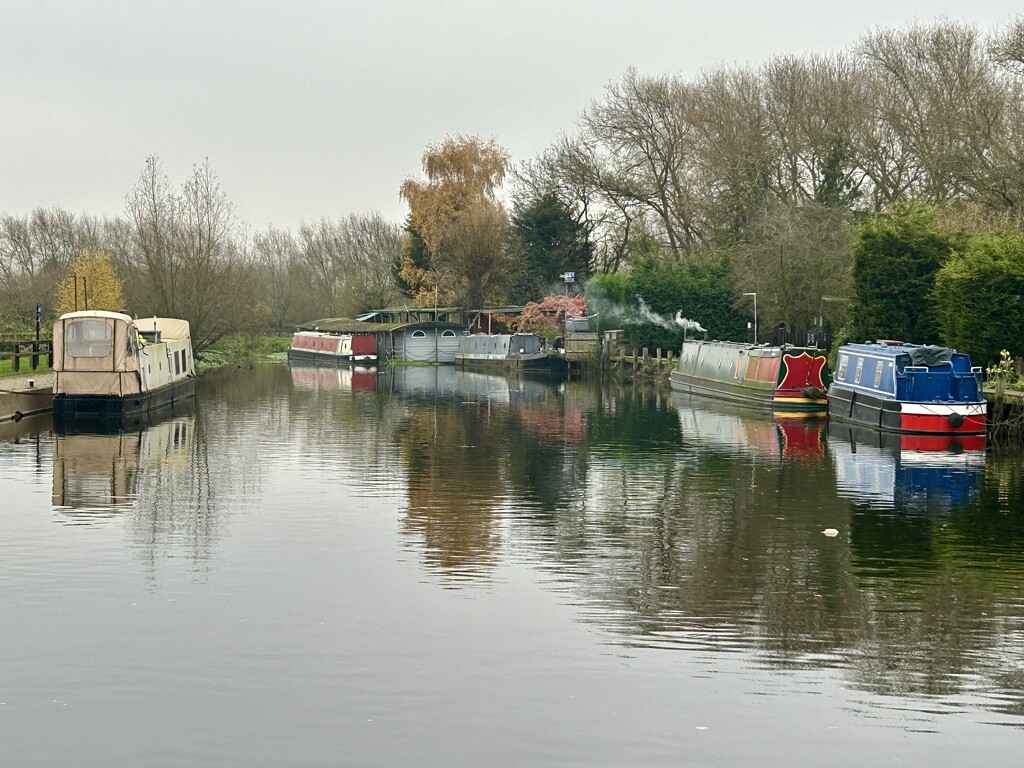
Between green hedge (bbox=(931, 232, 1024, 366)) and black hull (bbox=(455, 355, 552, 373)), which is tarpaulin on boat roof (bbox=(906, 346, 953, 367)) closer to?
green hedge (bbox=(931, 232, 1024, 366))

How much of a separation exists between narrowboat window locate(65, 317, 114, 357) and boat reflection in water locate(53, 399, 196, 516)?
86.6 inches

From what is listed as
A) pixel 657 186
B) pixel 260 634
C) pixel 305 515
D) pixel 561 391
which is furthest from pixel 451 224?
pixel 260 634

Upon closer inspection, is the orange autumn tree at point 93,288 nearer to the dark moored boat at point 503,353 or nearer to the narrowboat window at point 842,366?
the dark moored boat at point 503,353

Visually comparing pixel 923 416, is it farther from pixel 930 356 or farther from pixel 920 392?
pixel 930 356

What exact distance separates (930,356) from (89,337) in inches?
915

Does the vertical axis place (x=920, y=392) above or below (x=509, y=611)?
above

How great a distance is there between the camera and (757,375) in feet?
153

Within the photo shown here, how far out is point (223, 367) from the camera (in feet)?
251

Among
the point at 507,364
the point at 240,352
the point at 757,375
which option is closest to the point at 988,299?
the point at 757,375

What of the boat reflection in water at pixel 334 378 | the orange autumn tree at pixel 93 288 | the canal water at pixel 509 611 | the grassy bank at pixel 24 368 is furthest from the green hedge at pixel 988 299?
the orange autumn tree at pixel 93 288

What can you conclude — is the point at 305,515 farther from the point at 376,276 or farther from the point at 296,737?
the point at 376,276

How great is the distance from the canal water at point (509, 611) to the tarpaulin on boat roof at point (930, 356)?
16.2 ft

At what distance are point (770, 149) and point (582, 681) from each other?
47.9 metres

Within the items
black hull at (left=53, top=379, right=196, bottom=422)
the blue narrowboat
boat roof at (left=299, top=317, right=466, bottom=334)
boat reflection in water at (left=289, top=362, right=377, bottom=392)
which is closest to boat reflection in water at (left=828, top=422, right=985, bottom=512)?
the blue narrowboat
